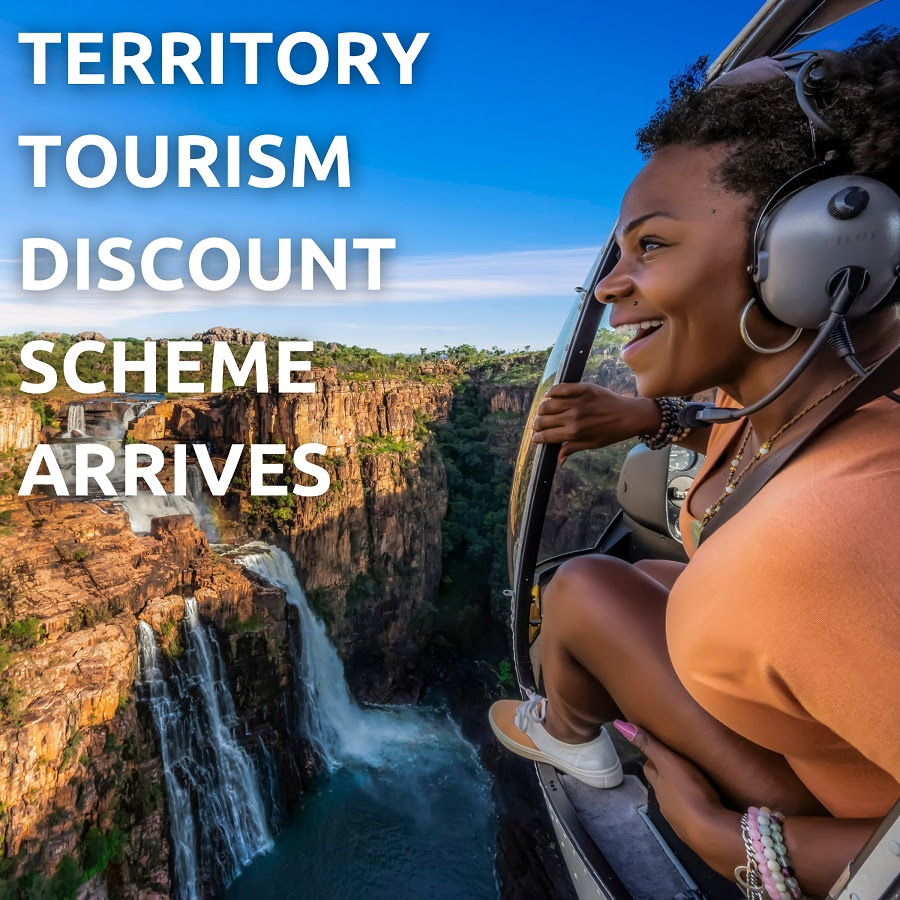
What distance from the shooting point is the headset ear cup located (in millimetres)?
700

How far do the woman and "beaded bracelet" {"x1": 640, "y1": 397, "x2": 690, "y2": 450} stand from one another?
161 mm

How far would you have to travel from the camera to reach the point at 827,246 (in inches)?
28.1

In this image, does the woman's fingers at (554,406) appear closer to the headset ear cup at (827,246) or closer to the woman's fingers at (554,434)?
the woman's fingers at (554,434)

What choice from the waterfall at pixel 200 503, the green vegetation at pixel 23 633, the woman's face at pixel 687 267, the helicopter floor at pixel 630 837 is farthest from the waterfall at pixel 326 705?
the woman's face at pixel 687 267

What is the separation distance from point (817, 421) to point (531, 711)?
98 centimetres

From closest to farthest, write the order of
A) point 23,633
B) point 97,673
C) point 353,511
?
point 23,633 < point 97,673 < point 353,511

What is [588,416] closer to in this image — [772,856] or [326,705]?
[772,856]

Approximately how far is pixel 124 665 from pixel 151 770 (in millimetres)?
2202

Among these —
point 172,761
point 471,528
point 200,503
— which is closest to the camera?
point 172,761

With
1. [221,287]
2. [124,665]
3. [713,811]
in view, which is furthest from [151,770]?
[713,811]

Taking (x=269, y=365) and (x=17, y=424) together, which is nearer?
(x=17, y=424)

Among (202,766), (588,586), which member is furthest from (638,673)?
(202,766)

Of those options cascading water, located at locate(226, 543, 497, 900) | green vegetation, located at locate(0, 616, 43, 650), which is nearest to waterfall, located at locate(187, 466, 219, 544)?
cascading water, located at locate(226, 543, 497, 900)

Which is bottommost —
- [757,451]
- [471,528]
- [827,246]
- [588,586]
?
[471,528]
